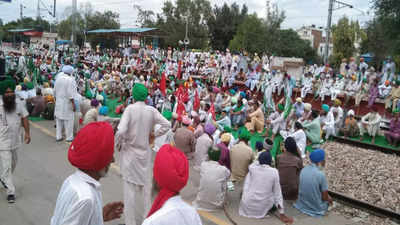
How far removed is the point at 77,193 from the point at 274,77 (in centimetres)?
1599

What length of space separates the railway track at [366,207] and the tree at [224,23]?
45635mm

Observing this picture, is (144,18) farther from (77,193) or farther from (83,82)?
(77,193)

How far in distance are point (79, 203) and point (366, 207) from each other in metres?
5.38

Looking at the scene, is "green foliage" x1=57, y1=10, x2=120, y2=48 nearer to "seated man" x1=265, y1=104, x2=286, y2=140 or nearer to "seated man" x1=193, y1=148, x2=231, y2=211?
"seated man" x1=265, y1=104, x2=286, y2=140

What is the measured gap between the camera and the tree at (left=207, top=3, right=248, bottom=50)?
50.1 metres

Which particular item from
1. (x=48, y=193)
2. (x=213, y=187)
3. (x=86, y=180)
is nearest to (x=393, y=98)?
(x=213, y=187)

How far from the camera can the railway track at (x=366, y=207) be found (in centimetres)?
567

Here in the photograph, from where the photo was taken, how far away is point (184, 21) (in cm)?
5606

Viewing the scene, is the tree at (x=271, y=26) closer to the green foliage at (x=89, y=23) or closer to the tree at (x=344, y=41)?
the tree at (x=344, y=41)

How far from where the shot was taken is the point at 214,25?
51000mm

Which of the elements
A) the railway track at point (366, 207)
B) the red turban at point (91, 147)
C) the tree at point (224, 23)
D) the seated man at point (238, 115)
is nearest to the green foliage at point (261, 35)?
the tree at point (224, 23)

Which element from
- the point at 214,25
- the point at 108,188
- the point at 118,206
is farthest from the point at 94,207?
the point at 214,25

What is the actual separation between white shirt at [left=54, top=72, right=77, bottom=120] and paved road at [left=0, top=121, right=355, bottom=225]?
0.83 m

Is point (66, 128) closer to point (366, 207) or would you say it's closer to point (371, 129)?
point (366, 207)
